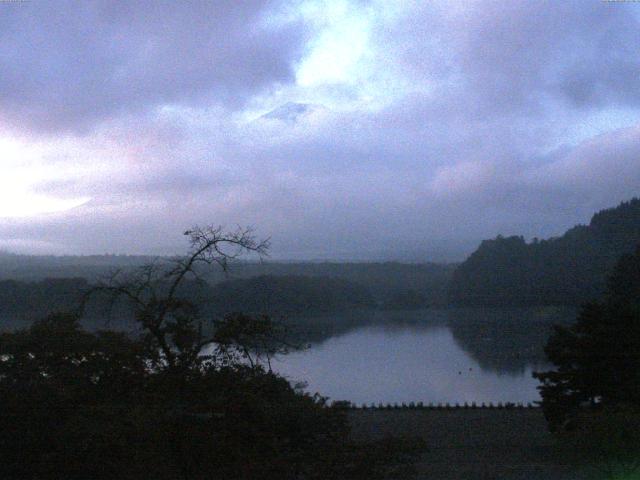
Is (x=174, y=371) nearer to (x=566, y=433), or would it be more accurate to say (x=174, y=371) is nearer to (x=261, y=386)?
Result: (x=261, y=386)

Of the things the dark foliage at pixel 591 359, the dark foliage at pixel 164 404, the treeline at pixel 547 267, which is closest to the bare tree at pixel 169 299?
the dark foliage at pixel 164 404

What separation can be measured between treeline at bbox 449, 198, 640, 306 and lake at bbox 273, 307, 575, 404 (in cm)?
417

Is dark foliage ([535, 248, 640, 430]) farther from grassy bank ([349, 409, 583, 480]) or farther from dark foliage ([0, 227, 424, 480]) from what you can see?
dark foliage ([0, 227, 424, 480])

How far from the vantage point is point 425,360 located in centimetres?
1772

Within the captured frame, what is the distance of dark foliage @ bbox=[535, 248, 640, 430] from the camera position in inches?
504

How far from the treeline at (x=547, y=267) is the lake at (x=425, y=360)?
13.7 ft

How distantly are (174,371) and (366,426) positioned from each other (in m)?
5.90

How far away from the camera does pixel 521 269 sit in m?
29.7

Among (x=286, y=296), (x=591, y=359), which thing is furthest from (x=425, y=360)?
(x=591, y=359)

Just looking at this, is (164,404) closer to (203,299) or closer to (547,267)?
(203,299)

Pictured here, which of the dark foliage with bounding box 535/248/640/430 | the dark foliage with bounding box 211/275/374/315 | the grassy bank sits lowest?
the grassy bank

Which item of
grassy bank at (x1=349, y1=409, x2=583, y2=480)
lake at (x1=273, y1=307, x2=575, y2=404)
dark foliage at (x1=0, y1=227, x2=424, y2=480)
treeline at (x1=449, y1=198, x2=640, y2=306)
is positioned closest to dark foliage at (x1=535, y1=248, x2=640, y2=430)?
grassy bank at (x1=349, y1=409, x2=583, y2=480)

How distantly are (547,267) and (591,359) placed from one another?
1731 cm

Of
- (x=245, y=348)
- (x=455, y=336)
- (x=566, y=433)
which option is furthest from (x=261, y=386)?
(x=455, y=336)
